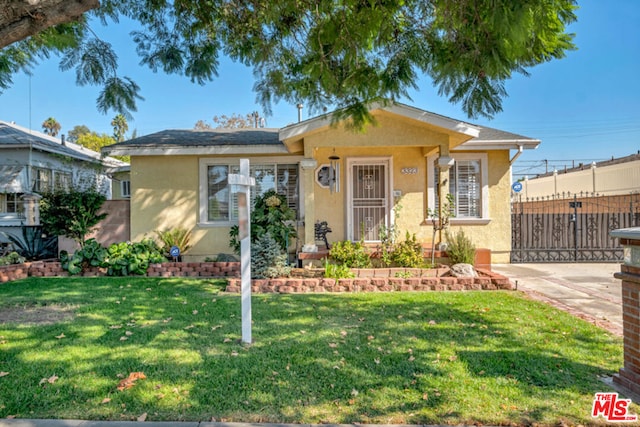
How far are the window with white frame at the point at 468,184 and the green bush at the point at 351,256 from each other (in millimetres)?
3716

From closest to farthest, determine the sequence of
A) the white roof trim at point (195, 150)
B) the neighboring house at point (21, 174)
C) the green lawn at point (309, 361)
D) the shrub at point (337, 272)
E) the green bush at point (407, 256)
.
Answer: the green lawn at point (309, 361) → the shrub at point (337, 272) → the green bush at point (407, 256) → the white roof trim at point (195, 150) → the neighboring house at point (21, 174)

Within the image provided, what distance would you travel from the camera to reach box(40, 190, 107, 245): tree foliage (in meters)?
9.67

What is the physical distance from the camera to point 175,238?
10.1 m

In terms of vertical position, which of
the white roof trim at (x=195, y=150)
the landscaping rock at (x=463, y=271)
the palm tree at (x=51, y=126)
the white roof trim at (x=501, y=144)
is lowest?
the landscaping rock at (x=463, y=271)

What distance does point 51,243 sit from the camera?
1064cm

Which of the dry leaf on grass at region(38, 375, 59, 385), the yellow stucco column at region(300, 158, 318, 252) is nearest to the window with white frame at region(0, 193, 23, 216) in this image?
the yellow stucco column at region(300, 158, 318, 252)

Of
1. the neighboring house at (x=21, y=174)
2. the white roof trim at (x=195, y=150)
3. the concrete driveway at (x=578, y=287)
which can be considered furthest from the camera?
the neighboring house at (x=21, y=174)

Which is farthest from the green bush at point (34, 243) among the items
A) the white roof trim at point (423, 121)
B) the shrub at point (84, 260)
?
the white roof trim at point (423, 121)

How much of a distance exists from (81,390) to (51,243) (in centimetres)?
951

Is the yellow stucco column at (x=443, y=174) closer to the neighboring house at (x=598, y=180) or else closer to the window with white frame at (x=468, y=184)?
the window with white frame at (x=468, y=184)

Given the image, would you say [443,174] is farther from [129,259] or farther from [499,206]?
[129,259]

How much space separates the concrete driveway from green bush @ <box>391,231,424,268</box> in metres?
2.14

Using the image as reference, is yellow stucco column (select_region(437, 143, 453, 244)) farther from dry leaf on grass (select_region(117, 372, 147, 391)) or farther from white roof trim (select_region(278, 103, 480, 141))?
dry leaf on grass (select_region(117, 372, 147, 391))

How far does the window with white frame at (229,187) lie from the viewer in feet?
34.5
